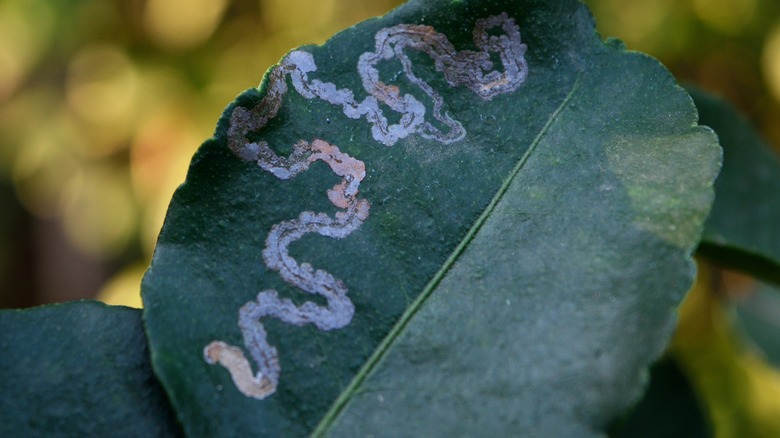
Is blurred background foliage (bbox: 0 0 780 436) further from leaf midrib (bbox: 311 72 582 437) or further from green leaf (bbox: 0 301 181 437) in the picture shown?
green leaf (bbox: 0 301 181 437)

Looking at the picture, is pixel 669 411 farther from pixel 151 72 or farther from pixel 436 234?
pixel 151 72

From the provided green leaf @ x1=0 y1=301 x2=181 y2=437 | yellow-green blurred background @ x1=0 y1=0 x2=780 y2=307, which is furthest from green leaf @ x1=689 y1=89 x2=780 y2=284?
yellow-green blurred background @ x1=0 y1=0 x2=780 y2=307

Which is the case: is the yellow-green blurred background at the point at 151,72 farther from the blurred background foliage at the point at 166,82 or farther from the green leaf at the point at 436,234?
the green leaf at the point at 436,234

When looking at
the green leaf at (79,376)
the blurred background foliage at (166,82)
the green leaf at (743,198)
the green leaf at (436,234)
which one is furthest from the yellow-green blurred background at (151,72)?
the green leaf at (79,376)

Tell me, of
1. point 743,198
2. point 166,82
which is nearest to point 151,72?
point 166,82

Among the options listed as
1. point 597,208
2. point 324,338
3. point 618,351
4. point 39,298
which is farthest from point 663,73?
point 39,298

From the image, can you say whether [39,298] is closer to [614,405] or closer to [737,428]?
[737,428]
